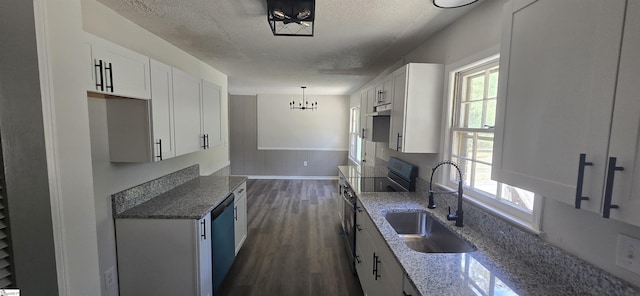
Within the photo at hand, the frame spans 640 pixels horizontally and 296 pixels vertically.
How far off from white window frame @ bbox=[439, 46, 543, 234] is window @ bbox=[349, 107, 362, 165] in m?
4.04

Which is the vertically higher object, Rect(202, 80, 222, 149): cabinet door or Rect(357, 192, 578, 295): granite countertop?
Rect(202, 80, 222, 149): cabinet door

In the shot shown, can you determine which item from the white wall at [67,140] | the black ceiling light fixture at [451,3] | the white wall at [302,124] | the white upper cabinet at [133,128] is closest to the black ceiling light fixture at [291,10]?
the black ceiling light fixture at [451,3]

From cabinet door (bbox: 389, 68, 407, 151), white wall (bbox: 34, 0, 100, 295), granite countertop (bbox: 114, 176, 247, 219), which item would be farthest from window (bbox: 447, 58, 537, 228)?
granite countertop (bbox: 114, 176, 247, 219)

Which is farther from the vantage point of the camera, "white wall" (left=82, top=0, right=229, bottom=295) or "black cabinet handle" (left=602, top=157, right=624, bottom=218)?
"white wall" (left=82, top=0, right=229, bottom=295)

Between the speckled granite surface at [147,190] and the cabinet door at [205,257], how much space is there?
2.15 feet

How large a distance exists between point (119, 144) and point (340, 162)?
5975mm

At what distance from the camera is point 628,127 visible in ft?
2.27

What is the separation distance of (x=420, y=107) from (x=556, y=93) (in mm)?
1310

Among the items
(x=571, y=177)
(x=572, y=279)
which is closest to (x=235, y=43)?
(x=571, y=177)

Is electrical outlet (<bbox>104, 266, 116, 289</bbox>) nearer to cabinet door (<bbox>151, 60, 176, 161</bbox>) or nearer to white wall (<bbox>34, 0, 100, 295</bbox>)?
cabinet door (<bbox>151, 60, 176, 161</bbox>)

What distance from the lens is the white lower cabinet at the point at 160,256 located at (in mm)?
1956

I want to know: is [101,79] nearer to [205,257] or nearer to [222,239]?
[205,257]

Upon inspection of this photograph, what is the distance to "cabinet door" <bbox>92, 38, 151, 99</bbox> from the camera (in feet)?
5.06

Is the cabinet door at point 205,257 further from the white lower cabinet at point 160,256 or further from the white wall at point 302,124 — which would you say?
the white wall at point 302,124
